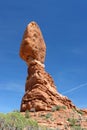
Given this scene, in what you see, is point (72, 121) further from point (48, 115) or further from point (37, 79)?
point (37, 79)

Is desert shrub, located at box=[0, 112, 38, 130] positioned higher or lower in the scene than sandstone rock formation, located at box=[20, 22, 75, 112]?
lower

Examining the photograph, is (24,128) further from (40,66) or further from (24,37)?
(24,37)

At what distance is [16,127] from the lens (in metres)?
26.3

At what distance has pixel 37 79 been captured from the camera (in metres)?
46.2

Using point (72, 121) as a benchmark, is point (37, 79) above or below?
above

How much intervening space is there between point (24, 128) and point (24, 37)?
25.9 meters

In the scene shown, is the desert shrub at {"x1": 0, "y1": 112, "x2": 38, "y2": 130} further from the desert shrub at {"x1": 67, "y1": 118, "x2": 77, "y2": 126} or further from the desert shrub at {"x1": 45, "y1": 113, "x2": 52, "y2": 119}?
the desert shrub at {"x1": 45, "y1": 113, "x2": 52, "y2": 119}

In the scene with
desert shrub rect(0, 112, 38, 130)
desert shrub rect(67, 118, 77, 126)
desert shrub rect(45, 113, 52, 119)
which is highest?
desert shrub rect(45, 113, 52, 119)

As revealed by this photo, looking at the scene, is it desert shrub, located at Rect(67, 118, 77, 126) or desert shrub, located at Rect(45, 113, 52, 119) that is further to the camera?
desert shrub, located at Rect(45, 113, 52, 119)

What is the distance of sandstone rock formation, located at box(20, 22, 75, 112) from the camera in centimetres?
4481

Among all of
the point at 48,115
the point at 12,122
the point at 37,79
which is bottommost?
the point at 12,122

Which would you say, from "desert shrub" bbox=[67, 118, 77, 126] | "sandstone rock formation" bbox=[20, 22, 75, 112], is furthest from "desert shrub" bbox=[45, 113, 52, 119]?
"desert shrub" bbox=[67, 118, 77, 126]

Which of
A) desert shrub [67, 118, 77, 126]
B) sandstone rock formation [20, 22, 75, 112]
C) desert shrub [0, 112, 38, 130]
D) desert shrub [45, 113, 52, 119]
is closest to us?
desert shrub [0, 112, 38, 130]

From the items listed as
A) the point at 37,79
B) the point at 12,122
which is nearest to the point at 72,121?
the point at 37,79
